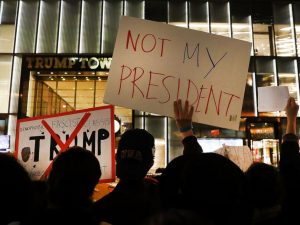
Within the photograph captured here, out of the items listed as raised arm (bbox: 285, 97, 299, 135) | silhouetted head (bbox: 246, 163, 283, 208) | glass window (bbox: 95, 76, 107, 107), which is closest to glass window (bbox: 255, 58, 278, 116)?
glass window (bbox: 95, 76, 107, 107)

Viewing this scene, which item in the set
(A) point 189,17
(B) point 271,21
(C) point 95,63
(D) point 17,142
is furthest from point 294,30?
(D) point 17,142

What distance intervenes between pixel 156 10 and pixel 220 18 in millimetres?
2611

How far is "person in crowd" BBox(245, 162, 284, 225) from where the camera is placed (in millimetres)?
1801

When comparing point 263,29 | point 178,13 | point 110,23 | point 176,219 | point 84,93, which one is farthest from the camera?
point 263,29

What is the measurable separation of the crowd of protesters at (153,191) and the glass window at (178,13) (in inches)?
487

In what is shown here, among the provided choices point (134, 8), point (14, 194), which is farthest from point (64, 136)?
point (134, 8)

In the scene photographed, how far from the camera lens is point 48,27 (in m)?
13.9

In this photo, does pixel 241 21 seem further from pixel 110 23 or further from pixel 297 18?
pixel 110 23

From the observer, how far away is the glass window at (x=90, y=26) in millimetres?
13781

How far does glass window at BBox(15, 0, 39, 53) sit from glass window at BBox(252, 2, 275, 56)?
8.70 m

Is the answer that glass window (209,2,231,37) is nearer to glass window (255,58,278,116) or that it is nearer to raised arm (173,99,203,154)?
glass window (255,58,278,116)

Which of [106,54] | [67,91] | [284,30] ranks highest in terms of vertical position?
[284,30]

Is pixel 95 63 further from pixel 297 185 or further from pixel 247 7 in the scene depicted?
pixel 297 185

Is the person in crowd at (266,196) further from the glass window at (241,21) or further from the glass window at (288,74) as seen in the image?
the glass window at (241,21)
